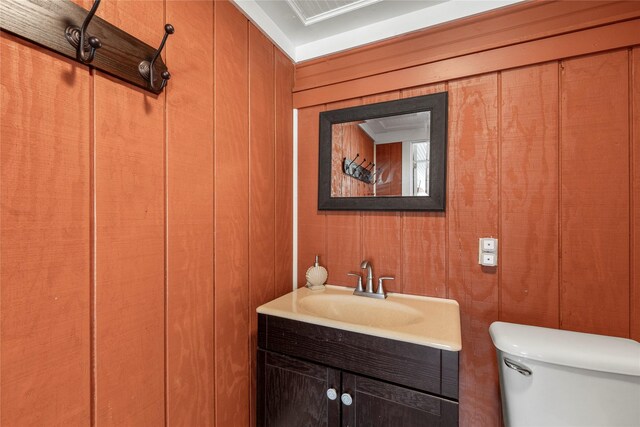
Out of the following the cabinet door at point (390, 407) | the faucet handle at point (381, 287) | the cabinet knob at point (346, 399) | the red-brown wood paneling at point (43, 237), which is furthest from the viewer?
the faucet handle at point (381, 287)

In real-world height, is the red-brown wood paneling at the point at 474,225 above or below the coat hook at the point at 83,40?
below

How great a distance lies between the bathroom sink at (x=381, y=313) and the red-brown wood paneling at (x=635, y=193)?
0.57m

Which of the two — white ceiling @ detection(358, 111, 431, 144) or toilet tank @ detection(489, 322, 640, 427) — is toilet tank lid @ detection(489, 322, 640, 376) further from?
white ceiling @ detection(358, 111, 431, 144)

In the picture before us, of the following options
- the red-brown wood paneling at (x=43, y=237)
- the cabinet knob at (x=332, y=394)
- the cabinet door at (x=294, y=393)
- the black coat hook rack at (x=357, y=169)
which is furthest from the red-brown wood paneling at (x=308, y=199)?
the red-brown wood paneling at (x=43, y=237)

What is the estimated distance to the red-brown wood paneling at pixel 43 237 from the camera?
57 centimetres

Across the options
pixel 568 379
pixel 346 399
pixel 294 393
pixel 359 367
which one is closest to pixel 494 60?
pixel 568 379

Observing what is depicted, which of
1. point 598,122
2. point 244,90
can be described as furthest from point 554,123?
point 244,90

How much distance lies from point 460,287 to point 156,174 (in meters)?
1.25

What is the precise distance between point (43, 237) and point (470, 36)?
63.0 inches

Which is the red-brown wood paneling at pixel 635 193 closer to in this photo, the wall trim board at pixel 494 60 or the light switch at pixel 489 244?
the wall trim board at pixel 494 60

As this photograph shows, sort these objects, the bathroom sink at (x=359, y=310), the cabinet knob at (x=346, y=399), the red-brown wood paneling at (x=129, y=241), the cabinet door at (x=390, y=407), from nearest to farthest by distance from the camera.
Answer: the red-brown wood paneling at (x=129, y=241) → the cabinet door at (x=390, y=407) → the cabinet knob at (x=346, y=399) → the bathroom sink at (x=359, y=310)

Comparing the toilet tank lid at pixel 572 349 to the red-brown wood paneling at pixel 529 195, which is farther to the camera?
the red-brown wood paneling at pixel 529 195

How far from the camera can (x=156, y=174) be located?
2.74 feet

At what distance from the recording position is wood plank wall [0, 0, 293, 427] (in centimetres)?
59
